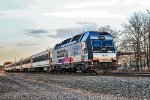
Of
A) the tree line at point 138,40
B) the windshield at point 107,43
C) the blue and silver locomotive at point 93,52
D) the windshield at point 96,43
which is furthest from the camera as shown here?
the tree line at point 138,40

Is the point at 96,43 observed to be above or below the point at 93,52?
above

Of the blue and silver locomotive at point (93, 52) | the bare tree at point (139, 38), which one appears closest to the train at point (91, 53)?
the blue and silver locomotive at point (93, 52)

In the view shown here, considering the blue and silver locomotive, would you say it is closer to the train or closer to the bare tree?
the train

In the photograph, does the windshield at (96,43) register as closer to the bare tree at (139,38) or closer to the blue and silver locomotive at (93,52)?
the blue and silver locomotive at (93,52)

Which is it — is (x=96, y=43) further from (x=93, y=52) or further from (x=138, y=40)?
(x=138, y=40)

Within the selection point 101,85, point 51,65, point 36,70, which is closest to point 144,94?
point 101,85

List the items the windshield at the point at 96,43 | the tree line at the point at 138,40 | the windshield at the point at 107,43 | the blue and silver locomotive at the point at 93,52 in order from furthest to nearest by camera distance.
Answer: the tree line at the point at 138,40
the windshield at the point at 107,43
the windshield at the point at 96,43
the blue and silver locomotive at the point at 93,52

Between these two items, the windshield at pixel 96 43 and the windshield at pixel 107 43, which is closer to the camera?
the windshield at pixel 96 43

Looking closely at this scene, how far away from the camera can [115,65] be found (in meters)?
32.1

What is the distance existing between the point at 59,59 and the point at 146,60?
2650 cm

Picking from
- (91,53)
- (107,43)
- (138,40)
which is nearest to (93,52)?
(91,53)

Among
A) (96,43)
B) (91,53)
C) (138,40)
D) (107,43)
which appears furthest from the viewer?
(138,40)

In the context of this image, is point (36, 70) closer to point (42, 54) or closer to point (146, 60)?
point (42, 54)

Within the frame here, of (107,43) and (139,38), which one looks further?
(139,38)
